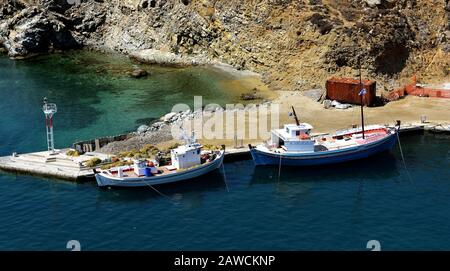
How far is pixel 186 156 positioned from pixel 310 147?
14.8m

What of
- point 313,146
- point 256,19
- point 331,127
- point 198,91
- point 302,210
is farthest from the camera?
point 256,19

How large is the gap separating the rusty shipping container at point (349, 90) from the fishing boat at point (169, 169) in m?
23.9

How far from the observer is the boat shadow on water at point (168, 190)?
7162 centimetres

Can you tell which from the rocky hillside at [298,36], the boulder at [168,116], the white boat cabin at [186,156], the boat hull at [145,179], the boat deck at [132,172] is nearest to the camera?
the boat hull at [145,179]

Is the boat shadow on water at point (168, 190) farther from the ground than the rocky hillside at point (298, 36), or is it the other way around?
the rocky hillside at point (298, 36)

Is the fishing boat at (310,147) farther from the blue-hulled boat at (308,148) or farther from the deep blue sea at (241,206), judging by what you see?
the deep blue sea at (241,206)

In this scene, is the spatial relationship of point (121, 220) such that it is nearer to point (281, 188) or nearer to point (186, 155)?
point (186, 155)

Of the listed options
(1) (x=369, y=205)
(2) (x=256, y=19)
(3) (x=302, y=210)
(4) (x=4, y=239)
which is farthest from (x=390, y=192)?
(2) (x=256, y=19)

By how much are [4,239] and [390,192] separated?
3941 centimetres

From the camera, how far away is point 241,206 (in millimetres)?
68500

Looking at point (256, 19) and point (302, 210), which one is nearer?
point (302, 210)

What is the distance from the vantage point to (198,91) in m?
105

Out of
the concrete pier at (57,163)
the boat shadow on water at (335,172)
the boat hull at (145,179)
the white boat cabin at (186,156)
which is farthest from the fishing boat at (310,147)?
the boat hull at (145,179)

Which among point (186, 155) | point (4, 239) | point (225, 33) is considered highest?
point (225, 33)
